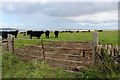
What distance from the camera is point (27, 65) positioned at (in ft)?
39.2

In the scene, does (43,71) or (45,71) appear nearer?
(43,71)

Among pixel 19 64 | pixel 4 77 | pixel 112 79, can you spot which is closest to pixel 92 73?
pixel 112 79

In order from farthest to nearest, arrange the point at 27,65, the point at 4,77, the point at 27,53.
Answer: the point at 27,53
the point at 27,65
the point at 4,77

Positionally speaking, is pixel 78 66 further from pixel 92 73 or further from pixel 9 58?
pixel 9 58

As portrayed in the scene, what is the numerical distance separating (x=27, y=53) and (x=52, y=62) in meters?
3.53

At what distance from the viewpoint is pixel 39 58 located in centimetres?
1360

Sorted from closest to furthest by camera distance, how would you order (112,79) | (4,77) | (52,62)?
(112,79), (4,77), (52,62)

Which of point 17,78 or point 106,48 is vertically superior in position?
point 106,48

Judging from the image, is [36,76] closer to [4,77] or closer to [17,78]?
[17,78]

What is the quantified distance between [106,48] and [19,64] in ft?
13.2

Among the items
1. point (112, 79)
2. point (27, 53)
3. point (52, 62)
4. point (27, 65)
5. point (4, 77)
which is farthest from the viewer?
point (27, 53)

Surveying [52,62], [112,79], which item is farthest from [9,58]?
[112,79]

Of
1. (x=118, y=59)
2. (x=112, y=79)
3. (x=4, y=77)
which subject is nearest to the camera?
(x=112, y=79)

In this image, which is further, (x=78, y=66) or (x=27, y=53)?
(x=27, y=53)
